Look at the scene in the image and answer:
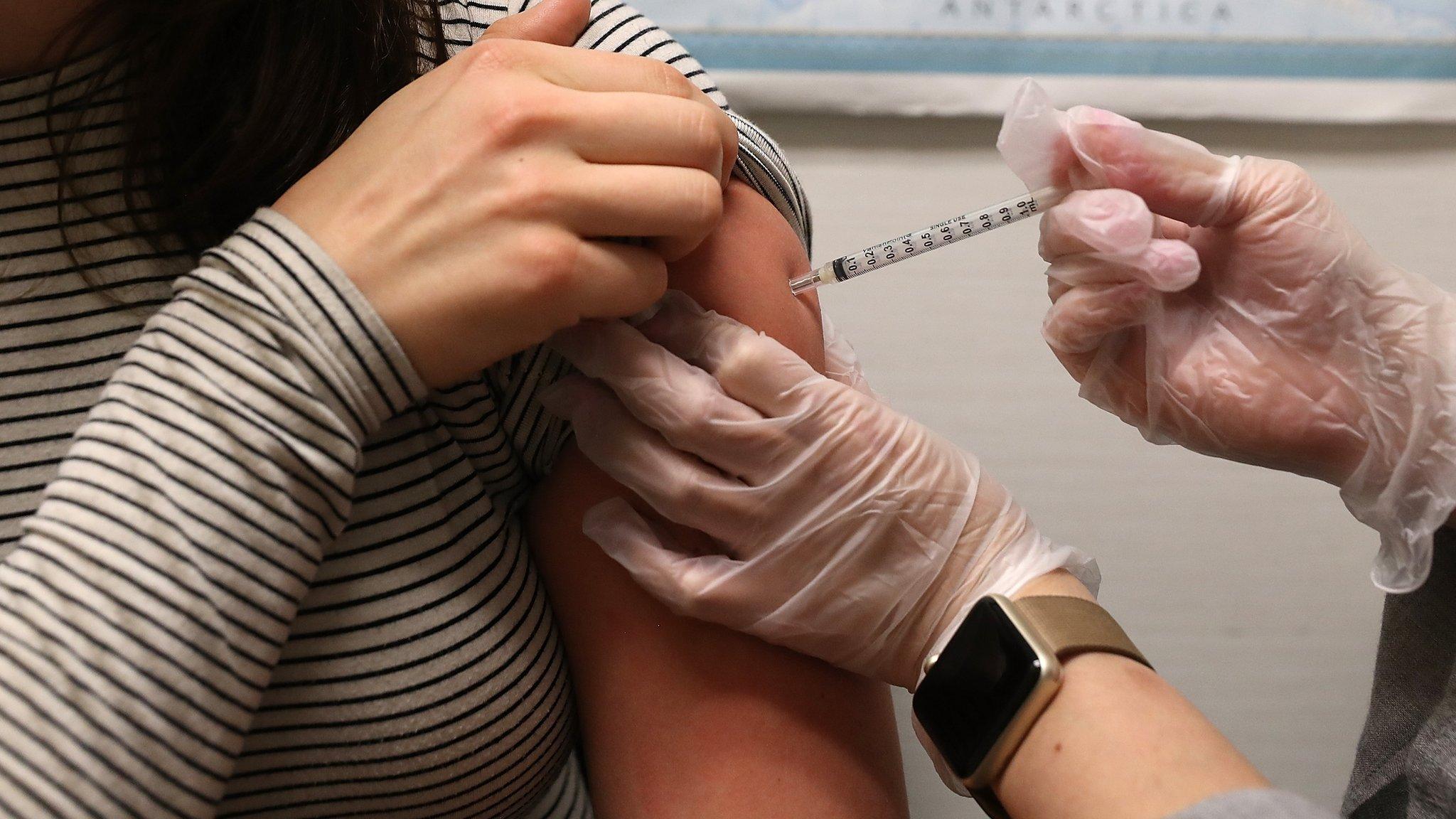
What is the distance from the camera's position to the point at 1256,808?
550 millimetres

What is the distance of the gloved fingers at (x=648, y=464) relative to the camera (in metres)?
0.71

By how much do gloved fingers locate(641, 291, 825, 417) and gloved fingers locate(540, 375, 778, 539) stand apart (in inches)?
1.5

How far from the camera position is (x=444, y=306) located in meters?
0.59

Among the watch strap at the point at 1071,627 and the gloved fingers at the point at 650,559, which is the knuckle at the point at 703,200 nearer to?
the gloved fingers at the point at 650,559

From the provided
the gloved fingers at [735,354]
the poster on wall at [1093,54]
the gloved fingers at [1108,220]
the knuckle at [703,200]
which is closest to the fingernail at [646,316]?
the gloved fingers at [735,354]

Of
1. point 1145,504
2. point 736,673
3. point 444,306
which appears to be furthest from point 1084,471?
point 444,306

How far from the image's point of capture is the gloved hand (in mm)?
702

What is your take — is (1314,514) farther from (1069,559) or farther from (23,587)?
(23,587)

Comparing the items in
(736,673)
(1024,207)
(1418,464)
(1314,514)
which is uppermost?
(1024,207)

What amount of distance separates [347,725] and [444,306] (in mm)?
294

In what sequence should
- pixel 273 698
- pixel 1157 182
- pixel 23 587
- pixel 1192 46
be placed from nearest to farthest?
pixel 23 587 → pixel 273 698 → pixel 1157 182 → pixel 1192 46

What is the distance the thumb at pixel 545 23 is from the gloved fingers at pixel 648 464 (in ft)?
0.83

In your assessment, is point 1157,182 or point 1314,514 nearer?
point 1157,182

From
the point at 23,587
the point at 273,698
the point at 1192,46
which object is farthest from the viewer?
the point at 1192,46
